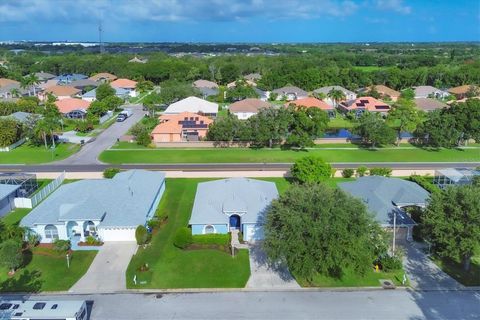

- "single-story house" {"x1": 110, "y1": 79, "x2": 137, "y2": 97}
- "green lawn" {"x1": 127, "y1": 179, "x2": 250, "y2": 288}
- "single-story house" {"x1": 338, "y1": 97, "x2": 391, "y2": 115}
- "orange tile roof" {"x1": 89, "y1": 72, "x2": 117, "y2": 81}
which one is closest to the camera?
"green lawn" {"x1": 127, "y1": 179, "x2": 250, "y2": 288}

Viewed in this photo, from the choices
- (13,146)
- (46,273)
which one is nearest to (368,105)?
(13,146)

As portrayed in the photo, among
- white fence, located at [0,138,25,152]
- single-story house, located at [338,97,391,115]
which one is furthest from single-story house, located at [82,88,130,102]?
single-story house, located at [338,97,391,115]

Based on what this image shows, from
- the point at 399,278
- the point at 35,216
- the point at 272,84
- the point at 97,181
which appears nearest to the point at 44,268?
the point at 35,216

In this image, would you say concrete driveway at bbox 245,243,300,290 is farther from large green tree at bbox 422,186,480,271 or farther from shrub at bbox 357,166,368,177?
shrub at bbox 357,166,368,177

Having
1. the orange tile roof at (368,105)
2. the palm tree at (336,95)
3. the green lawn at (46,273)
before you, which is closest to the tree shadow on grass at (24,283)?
the green lawn at (46,273)

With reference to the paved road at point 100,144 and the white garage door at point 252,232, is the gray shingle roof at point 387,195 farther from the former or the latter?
the paved road at point 100,144

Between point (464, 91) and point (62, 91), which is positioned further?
point (464, 91)

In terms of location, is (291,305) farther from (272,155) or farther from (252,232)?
(272,155)
